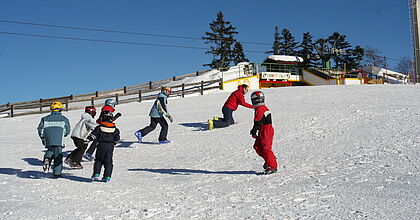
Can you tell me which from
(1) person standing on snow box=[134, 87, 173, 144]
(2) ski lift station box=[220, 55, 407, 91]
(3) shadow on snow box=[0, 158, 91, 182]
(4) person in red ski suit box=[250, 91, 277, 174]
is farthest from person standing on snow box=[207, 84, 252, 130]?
(2) ski lift station box=[220, 55, 407, 91]

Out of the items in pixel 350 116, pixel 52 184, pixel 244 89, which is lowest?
pixel 52 184

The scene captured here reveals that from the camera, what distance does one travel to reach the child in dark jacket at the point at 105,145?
635 cm

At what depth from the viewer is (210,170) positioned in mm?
6887

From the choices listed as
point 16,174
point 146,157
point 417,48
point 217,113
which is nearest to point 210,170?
point 146,157

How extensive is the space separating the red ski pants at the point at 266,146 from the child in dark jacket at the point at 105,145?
2478 millimetres

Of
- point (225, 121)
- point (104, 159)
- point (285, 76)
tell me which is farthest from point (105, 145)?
point (285, 76)

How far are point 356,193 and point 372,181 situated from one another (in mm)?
674

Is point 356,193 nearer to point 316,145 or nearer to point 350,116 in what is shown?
point 316,145

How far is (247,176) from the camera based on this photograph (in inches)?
238

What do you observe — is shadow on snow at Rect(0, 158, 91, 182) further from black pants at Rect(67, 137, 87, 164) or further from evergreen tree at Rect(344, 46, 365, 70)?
evergreen tree at Rect(344, 46, 365, 70)

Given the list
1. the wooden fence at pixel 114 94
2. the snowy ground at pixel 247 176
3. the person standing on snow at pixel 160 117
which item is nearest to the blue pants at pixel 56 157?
the snowy ground at pixel 247 176

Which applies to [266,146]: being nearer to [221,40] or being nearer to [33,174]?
[33,174]

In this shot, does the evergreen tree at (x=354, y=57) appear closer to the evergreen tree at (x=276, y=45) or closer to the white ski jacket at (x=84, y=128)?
the evergreen tree at (x=276, y=45)

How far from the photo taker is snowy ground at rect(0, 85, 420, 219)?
4.06m
